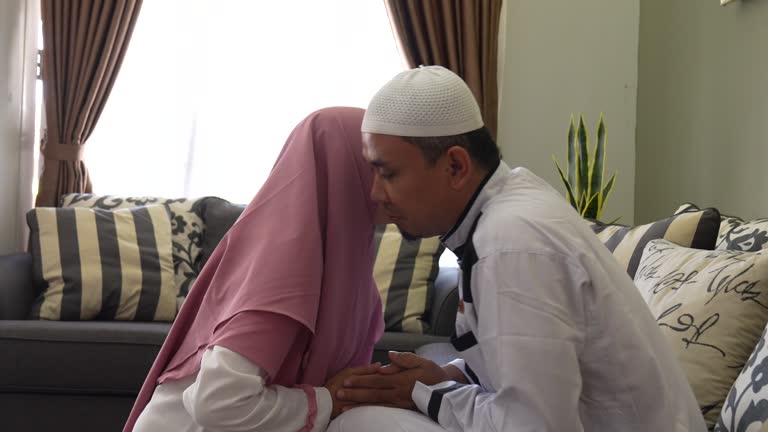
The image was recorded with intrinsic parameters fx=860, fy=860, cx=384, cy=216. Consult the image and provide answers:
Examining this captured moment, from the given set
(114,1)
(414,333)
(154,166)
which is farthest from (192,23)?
(414,333)

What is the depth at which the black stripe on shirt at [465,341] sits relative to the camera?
4.81 ft

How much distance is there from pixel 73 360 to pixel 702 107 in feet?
8.86

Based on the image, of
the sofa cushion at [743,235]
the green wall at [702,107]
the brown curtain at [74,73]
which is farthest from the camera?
the brown curtain at [74,73]

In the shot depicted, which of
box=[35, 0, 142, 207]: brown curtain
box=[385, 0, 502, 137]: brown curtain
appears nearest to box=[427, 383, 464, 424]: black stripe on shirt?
box=[385, 0, 502, 137]: brown curtain

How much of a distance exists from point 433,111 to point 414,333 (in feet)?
6.93

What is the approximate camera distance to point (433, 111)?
149 centimetres

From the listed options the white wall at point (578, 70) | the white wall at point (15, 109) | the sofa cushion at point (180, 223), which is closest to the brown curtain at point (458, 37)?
the white wall at point (578, 70)

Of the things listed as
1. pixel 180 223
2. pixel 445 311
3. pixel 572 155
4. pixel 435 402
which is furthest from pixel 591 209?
pixel 435 402

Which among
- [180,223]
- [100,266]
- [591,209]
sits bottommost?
[100,266]

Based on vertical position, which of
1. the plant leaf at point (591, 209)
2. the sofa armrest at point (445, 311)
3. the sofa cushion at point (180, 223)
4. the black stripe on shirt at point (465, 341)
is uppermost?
the black stripe on shirt at point (465, 341)

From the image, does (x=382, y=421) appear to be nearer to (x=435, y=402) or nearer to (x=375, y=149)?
(x=435, y=402)

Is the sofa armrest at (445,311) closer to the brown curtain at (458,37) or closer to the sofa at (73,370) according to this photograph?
the sofa at (73,370)

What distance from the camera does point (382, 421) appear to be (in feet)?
5.14

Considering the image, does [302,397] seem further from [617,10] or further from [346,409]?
[617,10]
